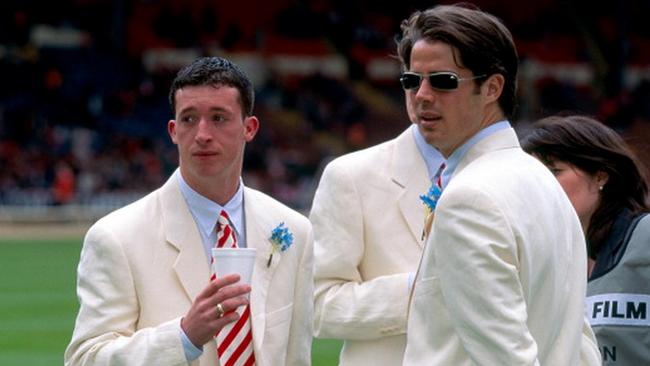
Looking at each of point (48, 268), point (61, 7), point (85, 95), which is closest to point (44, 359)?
point (48, 268)

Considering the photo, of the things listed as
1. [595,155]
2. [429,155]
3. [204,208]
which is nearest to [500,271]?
[204,208]

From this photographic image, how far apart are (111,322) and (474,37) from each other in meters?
1.40

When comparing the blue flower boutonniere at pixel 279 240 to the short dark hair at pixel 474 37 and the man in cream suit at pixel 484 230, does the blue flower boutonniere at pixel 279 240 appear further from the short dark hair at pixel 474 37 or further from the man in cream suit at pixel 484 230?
the short dark hair at pixel 474 37

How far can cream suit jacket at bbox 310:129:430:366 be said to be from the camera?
222 inches

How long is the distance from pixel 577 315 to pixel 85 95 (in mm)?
35649

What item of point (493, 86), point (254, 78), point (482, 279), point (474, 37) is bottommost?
point (254, 78)

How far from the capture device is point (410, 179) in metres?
5.82

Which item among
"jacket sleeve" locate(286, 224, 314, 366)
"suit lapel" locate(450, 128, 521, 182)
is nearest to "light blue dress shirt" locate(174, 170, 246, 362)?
"jacket sleeve" locate(286, 224, 314, 366)

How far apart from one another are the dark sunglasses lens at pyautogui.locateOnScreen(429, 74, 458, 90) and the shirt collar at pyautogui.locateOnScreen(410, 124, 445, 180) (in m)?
1.53

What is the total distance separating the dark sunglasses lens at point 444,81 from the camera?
427cm

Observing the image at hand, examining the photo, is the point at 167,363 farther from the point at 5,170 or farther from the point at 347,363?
the point at 5,170

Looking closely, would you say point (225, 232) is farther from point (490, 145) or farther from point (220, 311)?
point (490, 145)

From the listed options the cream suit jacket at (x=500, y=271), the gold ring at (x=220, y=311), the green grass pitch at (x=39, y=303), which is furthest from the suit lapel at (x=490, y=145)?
the green grass pitch at (x=39, y=303)

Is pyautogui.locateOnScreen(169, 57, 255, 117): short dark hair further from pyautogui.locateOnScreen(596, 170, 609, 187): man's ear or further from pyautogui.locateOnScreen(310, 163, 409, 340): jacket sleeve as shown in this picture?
pyautogui.locateOnScreen(596, 170, 609, 187): man's ear
